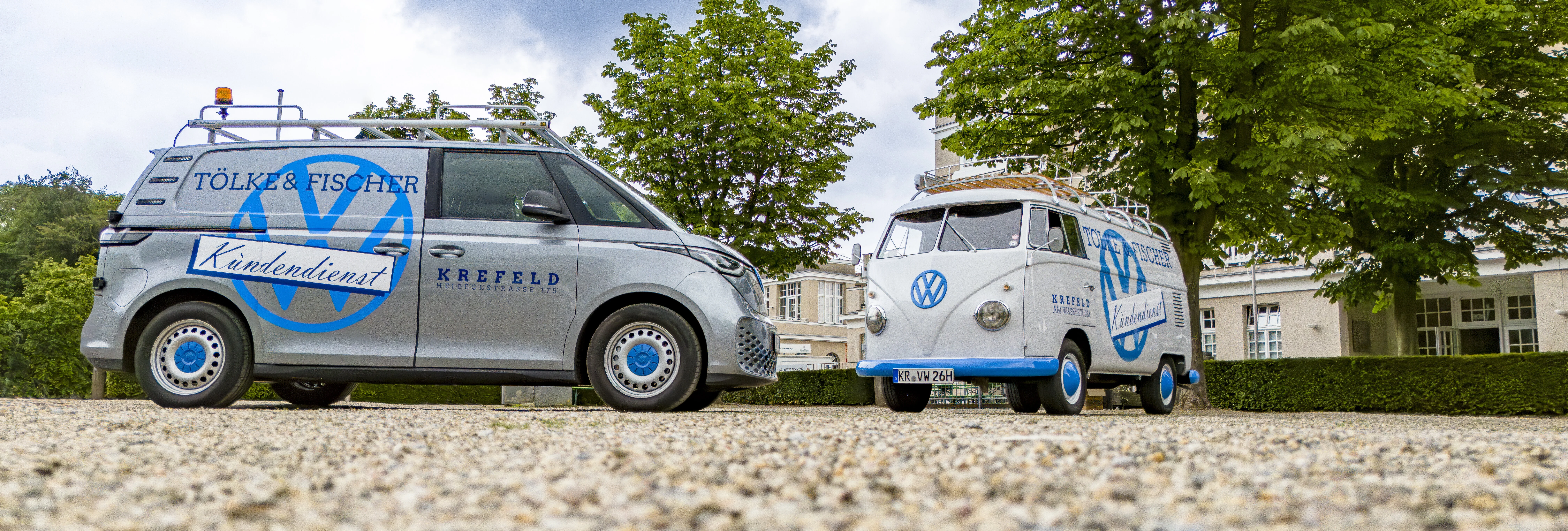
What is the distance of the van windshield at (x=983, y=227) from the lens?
9445mm

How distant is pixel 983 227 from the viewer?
9.62 metres

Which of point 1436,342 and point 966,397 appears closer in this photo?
point 966,397

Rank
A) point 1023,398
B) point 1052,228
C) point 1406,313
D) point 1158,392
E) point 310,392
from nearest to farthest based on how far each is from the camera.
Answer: point 310,392, point 1052,228, point 1023,398, point 1158,392, point 1406,313

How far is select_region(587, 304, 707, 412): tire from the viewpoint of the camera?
712cm

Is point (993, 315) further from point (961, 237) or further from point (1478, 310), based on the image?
point (1478, 310)

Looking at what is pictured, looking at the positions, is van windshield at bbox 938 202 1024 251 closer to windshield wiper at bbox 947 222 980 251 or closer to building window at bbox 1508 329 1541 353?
windshield wiper at bbox 947 222 980 251

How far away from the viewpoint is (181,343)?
714 centimetres

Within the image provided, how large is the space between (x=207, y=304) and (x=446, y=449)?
13.3 feet

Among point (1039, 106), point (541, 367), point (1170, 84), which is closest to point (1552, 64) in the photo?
point (1170, 84)

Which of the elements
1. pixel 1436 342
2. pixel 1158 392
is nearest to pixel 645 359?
pixel 1158 392

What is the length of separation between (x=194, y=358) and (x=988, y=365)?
20.1 ft

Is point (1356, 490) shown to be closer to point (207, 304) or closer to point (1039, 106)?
point (207, 304)

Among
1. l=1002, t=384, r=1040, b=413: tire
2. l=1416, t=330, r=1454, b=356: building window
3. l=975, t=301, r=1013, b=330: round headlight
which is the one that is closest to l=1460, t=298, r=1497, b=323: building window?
l=1416, t=330, r=1454, b=356: building window

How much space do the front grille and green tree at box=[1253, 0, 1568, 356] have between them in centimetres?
1112
